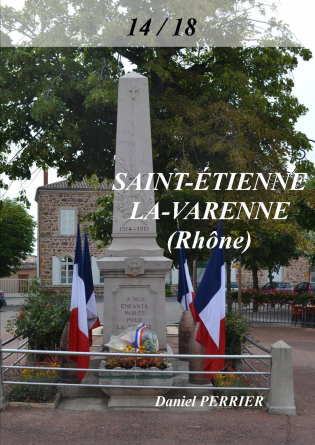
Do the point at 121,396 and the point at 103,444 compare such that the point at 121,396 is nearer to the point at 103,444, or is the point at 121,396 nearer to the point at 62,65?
the point at 103,444

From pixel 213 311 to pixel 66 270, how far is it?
1241 inches

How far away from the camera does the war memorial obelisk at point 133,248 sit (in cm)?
973

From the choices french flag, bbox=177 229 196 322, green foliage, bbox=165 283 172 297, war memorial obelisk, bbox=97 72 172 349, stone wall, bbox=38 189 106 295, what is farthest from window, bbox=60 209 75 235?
war memorial obelisk, bbox=97 72 172 349

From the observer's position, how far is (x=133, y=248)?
10.1 meters

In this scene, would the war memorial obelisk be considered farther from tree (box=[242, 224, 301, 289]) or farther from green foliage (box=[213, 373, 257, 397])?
tree (box=[242, 224, 301, 289])

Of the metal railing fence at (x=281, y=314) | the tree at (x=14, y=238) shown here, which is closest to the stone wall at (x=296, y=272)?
the tree at (x=14, y=238)

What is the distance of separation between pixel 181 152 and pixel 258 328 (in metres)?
6.89

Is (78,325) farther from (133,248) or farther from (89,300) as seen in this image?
(89,300)

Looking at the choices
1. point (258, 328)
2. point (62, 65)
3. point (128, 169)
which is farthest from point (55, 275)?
point (128, 169)

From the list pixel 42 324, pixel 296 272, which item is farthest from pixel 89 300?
pixel 296 272

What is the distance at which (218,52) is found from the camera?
58.1 ft

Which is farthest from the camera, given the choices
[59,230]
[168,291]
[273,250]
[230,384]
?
[59,230]

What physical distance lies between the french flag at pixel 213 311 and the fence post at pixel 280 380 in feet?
3.10

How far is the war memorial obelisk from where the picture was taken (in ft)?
31.9
